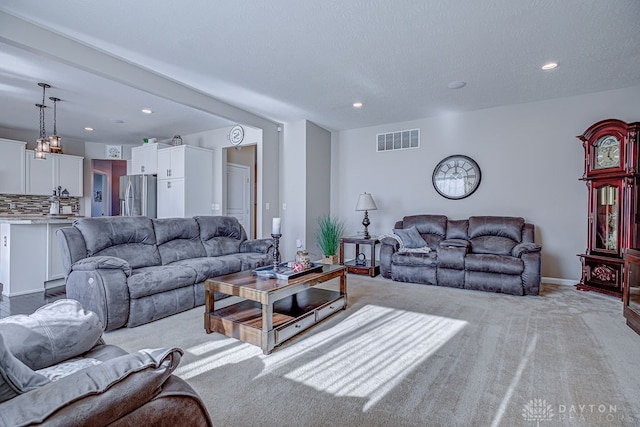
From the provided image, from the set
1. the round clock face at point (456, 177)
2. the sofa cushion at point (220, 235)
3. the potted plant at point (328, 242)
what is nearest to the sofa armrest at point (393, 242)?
the potted plant at point (328, 242)

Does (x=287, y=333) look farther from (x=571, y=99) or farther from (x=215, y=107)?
(x=571, y=99)

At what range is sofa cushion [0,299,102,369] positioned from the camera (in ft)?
3.69

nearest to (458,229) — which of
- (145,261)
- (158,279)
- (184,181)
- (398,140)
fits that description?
(398,140)

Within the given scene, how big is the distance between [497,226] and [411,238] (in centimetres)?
117

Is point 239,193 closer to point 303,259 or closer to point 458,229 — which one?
point 303,259

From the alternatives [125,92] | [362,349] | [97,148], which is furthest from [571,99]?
[97,148]

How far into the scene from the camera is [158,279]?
2.95m

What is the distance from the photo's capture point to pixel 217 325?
2.59 m

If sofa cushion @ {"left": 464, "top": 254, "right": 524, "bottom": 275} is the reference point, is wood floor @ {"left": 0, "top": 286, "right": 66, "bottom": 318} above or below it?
below

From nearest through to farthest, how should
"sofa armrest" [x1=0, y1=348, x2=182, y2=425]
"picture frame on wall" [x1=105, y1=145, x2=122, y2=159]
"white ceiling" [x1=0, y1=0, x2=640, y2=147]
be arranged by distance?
"sofa armrest" [x1=0, y1=348, x2=182, y2=425], "white ceiling" [x1=0, y1=0, x2=640, y2=147], "picture frame on wall" [x1=105, y1=145, x2=122, y2=159]

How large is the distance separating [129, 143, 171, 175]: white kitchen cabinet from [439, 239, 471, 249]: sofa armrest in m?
5.17

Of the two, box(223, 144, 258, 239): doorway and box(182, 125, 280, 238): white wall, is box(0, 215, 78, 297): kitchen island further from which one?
box(223, 144, 258, 239): doorway

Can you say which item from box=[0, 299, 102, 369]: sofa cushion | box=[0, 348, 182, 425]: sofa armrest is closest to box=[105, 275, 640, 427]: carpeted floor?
box=[0, 299, 102, 369]: sofa cushion

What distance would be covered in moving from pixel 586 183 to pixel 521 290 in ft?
5.72
